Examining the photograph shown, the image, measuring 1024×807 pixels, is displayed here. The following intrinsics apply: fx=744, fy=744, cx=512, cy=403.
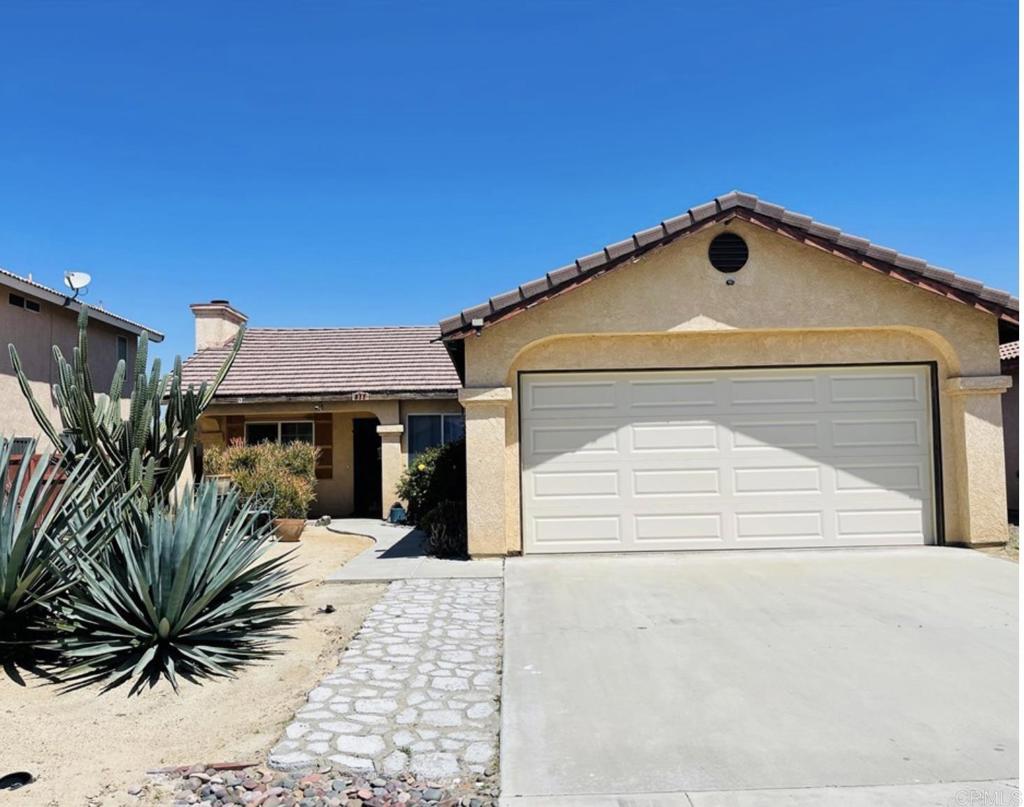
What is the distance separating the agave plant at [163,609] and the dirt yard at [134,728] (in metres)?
0.26

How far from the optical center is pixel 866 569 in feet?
30.8

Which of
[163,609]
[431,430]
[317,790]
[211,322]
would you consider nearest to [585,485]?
[163,609]

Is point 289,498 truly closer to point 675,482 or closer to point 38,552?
point 675,482

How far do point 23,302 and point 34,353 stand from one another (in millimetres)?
1177

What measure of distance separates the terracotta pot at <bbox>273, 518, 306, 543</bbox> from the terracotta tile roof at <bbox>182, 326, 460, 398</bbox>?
14.6 feet

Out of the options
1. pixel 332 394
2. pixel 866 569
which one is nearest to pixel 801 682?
pixel 866 569

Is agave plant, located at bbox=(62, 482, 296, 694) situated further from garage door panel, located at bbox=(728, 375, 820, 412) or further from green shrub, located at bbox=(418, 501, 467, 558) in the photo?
garage door panel, located at bbox=(728, 375, 820, 412)

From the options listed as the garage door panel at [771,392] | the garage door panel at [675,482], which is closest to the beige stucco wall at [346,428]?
the garage door panel at [675,482]

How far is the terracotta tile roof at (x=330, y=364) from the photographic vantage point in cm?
1820

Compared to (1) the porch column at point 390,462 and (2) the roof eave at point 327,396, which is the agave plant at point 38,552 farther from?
(2) the roof eave at point 327,396

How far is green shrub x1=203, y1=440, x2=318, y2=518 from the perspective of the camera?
1502 centimetres

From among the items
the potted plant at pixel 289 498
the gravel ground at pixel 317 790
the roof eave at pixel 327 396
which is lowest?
the gravel ground at pixel 317 790

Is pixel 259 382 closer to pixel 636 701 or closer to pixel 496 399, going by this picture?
pixel 496 399

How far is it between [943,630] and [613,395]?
5205mm
